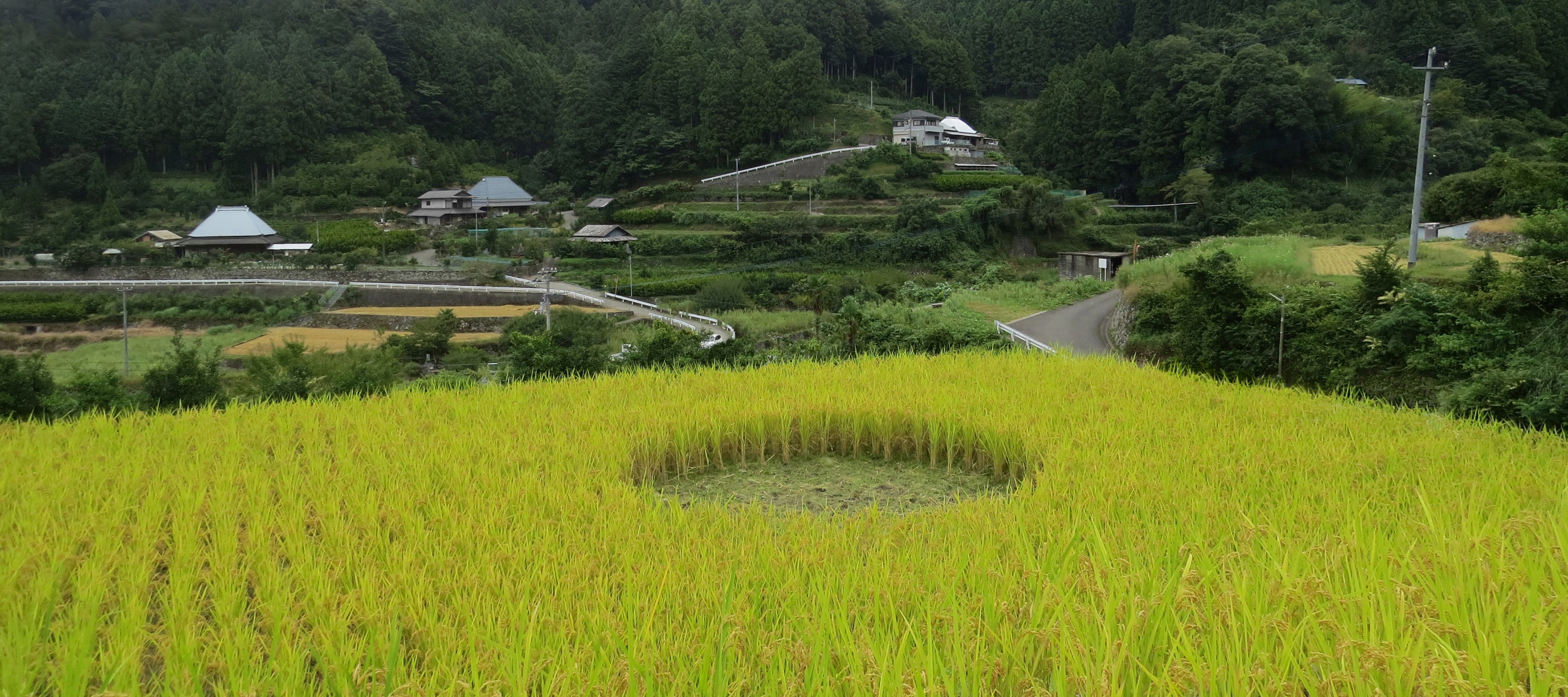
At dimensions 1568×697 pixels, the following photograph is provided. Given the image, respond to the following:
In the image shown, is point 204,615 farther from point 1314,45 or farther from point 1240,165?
point 1314,45

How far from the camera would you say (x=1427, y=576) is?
118 inches

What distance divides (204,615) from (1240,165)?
35.6 meters

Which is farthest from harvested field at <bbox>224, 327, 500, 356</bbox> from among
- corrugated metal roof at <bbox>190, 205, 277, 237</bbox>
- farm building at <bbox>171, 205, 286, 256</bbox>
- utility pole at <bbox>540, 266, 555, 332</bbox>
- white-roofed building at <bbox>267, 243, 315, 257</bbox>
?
corrugated metal roof at <bbox>190, 205, 277, 237</bbox>

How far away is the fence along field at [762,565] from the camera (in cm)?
249

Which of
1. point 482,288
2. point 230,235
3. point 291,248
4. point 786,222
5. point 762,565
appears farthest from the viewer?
point 230,235

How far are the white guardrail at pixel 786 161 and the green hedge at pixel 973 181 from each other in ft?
15.1

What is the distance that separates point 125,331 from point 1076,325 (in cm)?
1960

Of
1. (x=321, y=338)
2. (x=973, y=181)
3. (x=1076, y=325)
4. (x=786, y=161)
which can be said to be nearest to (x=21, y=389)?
(x=1076, y=325)

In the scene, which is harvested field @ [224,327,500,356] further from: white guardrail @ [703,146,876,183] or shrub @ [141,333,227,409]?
white guardrail @ [703,146,876,183]

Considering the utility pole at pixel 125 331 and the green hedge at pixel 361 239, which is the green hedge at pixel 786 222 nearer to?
the green hedge at pixel 361 239

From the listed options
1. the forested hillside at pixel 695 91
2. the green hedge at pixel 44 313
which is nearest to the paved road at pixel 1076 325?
the forested hillside at pixel 695 91

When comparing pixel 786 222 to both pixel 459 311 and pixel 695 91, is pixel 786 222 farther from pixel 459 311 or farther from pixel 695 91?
pixel 695 91

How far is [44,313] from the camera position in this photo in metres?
24.3

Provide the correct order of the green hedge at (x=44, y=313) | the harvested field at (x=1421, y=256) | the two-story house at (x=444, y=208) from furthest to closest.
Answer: the two-story house at (x=444, y=208) → the green hedge at (x=44, y=313) → the harvested field at (x=1421, y=256)
